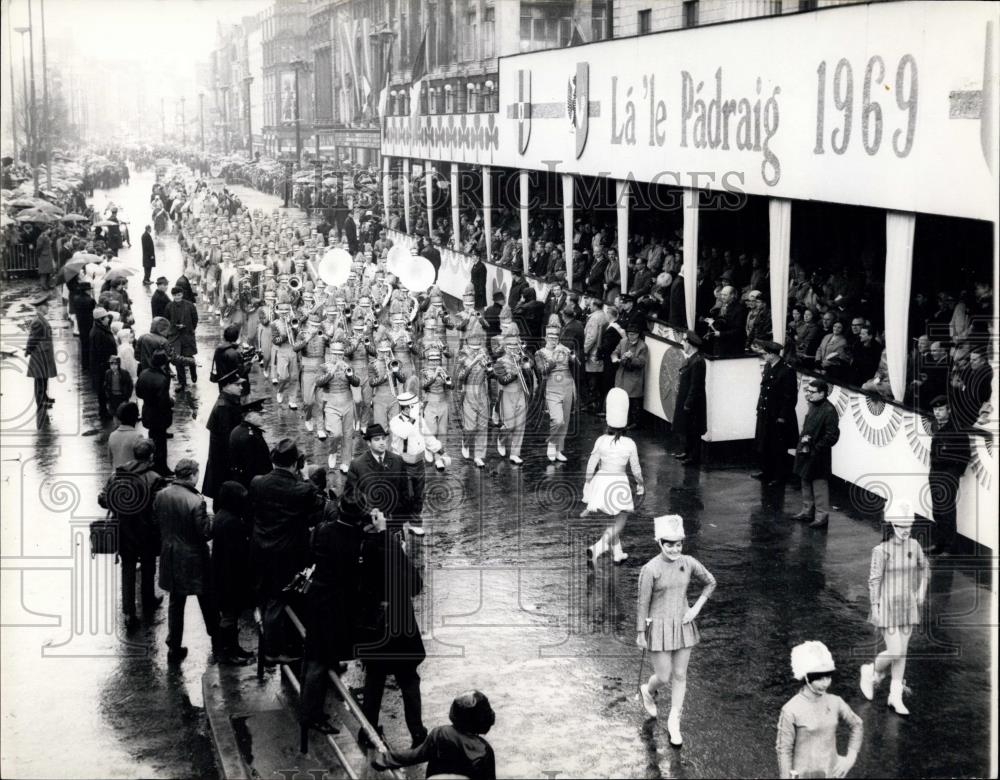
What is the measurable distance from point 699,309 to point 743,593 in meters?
8.74

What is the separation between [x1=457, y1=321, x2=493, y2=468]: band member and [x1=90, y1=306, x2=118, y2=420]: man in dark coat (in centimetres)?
565

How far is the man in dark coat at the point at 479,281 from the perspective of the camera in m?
26.9

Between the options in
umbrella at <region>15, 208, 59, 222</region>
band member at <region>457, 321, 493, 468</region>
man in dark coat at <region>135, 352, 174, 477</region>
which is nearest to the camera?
man in dark coat at <region>135, 352, 174, 477</region>

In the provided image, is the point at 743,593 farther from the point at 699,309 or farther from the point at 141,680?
the point at 699,309

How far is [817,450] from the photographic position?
12117mm

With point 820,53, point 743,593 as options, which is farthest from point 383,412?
point 820,53

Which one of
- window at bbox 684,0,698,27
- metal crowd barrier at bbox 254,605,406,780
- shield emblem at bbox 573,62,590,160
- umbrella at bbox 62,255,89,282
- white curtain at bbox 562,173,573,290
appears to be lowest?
metal crowd barrier at bbox 254,605,406,780

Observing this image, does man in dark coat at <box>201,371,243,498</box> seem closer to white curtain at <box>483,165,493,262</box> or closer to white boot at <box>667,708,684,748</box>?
white boot at <box>667,708,684,748</box>

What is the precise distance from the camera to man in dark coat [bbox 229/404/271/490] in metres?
10.2

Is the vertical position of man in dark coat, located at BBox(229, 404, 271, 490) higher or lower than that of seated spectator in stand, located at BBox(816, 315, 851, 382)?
lower

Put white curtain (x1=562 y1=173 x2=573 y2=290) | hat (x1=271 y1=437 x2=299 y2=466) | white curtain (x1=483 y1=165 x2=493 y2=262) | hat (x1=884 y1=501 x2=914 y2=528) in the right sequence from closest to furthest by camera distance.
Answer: hat (x1=884 y1=501 x2=914 y2=528) → hat (x1=271 y1=437 x2=299 y2=466) → white curtain (x1=562 y1=173 x2=573 y2=290) → white curtain (x1=483 y1=165 x2=493 y2=262)

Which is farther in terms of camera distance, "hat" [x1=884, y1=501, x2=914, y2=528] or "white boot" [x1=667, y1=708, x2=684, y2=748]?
"hat" [x1=884, y1=501, x2=914, y2=528]

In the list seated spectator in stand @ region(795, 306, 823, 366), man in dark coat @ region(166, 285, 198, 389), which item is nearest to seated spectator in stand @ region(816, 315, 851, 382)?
seated spectator in stand @ region(795, 306, 823, 366)

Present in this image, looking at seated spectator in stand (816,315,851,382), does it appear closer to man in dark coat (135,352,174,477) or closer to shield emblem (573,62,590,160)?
man in dark coat (135,352,174,477)
